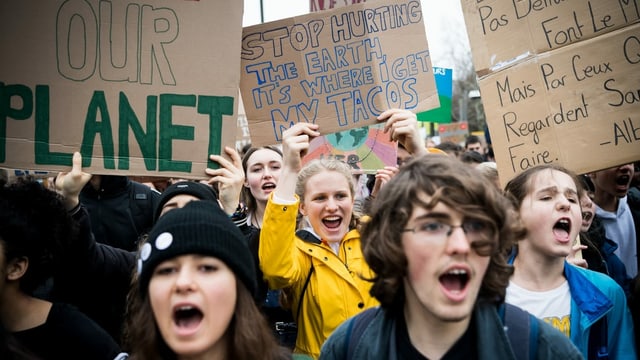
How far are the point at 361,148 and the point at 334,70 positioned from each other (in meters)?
1.22

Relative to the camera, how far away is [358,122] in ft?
11.8

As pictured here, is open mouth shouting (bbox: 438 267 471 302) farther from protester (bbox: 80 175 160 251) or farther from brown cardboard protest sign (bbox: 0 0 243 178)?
A: protester (bbox: 80 175 160 251)

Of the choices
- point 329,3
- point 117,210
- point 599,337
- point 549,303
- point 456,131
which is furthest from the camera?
point 456,131

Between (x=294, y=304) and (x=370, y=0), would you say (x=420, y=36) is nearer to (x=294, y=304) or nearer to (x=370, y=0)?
(x=370, y=0)

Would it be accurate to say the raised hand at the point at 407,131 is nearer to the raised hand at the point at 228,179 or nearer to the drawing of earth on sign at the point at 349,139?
the raised hand at the point at 228,179

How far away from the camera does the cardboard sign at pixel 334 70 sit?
3.57 meters

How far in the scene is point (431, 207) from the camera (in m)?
1.95

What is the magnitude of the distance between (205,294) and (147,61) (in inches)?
64.6

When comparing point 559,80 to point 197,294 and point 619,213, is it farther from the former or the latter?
point 197,294

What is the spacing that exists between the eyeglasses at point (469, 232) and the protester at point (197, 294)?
644 millimetres

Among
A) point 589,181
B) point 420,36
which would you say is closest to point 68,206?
point 420,36

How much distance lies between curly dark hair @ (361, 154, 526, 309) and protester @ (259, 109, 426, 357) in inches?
32.4

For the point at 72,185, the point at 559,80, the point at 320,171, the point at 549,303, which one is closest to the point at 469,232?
the point at 549,303

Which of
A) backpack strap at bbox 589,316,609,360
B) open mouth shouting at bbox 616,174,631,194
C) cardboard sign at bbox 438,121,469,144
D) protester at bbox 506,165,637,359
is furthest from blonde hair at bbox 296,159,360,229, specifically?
cardboard sign at bbox 438,121,469,144
